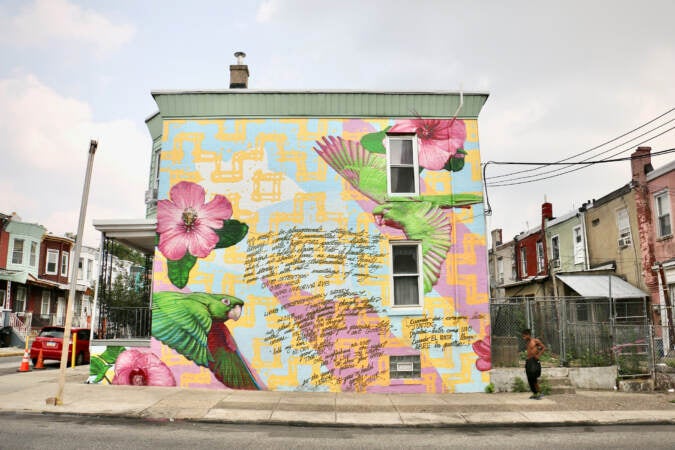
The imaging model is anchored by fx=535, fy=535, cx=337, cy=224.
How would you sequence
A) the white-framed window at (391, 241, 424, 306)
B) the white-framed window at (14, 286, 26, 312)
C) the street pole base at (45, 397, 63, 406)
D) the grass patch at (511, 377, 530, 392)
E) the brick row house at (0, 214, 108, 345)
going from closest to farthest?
the street pole base at (45, 397, 63, 406) < the grass patch at (511, 377, 530, 392) < the white-framed window at (391, 241, 424, 306) < the brick row house at (0, 214, 108, 345) < the white-framed window at (14, 286, 26, 312)

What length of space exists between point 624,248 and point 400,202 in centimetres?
1371

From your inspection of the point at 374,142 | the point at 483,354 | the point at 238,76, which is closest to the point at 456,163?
the point at 374,142

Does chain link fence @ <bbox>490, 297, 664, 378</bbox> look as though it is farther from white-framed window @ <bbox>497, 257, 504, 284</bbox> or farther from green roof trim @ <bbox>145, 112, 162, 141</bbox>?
white-framed window @ <bbox>497, 257, 504, 284</bbox>

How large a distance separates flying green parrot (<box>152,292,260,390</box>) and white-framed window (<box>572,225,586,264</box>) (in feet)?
62.8

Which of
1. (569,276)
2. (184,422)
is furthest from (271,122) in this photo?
(569,276)

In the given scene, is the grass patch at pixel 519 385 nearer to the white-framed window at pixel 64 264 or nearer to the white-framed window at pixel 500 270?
the white-framed window at pixel 500 270

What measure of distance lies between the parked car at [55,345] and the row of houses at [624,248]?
47.3 ft

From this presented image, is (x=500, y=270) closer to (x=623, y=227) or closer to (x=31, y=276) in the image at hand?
(x=623, y=227)

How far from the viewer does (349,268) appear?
42.7 ft

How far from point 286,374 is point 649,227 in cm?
1569

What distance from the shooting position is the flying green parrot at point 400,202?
1323cm

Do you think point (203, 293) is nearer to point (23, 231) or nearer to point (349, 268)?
point (349, 268)

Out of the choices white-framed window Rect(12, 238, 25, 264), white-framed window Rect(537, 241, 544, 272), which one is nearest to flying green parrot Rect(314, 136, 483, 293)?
white-framed window Rect(537, 241, 544, 272)

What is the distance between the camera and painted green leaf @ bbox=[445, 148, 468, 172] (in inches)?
535
